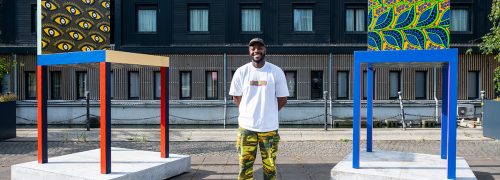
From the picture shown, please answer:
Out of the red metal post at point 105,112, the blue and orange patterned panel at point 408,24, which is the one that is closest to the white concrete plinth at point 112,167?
the red metal post at point 105,112

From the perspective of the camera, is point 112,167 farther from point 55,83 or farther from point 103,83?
point 55,83

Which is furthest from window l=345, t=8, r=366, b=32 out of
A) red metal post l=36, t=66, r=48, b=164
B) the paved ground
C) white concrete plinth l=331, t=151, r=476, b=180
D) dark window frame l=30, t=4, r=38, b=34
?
red metal post l=36, t=66, r=48, b=164

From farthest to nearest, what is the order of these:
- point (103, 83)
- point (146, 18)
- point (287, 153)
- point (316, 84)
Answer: point (146, 18) < point (316, 84) < point (287, 153) < point (103, 83)

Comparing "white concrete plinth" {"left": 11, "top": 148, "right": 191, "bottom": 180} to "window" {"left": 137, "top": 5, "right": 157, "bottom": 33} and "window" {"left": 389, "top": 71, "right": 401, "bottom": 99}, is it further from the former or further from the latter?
"window" {"left": 389, "top": 71, "right": 401, "bottom": 99}

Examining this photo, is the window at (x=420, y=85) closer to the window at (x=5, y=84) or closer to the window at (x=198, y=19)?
the window at (x=198, y=19)

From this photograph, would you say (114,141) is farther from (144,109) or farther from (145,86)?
(145,86)

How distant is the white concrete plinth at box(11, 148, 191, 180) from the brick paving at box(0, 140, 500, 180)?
0.94ft

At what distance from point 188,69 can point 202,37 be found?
196cm

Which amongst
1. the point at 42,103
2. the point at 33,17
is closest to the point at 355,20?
the point at 33,17

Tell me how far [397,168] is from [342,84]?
50.7ft

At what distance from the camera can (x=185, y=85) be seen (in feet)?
70.9

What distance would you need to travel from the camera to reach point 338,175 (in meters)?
6.25

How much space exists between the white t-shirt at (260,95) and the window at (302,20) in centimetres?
1726

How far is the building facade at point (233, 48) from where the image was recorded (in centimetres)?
2094
